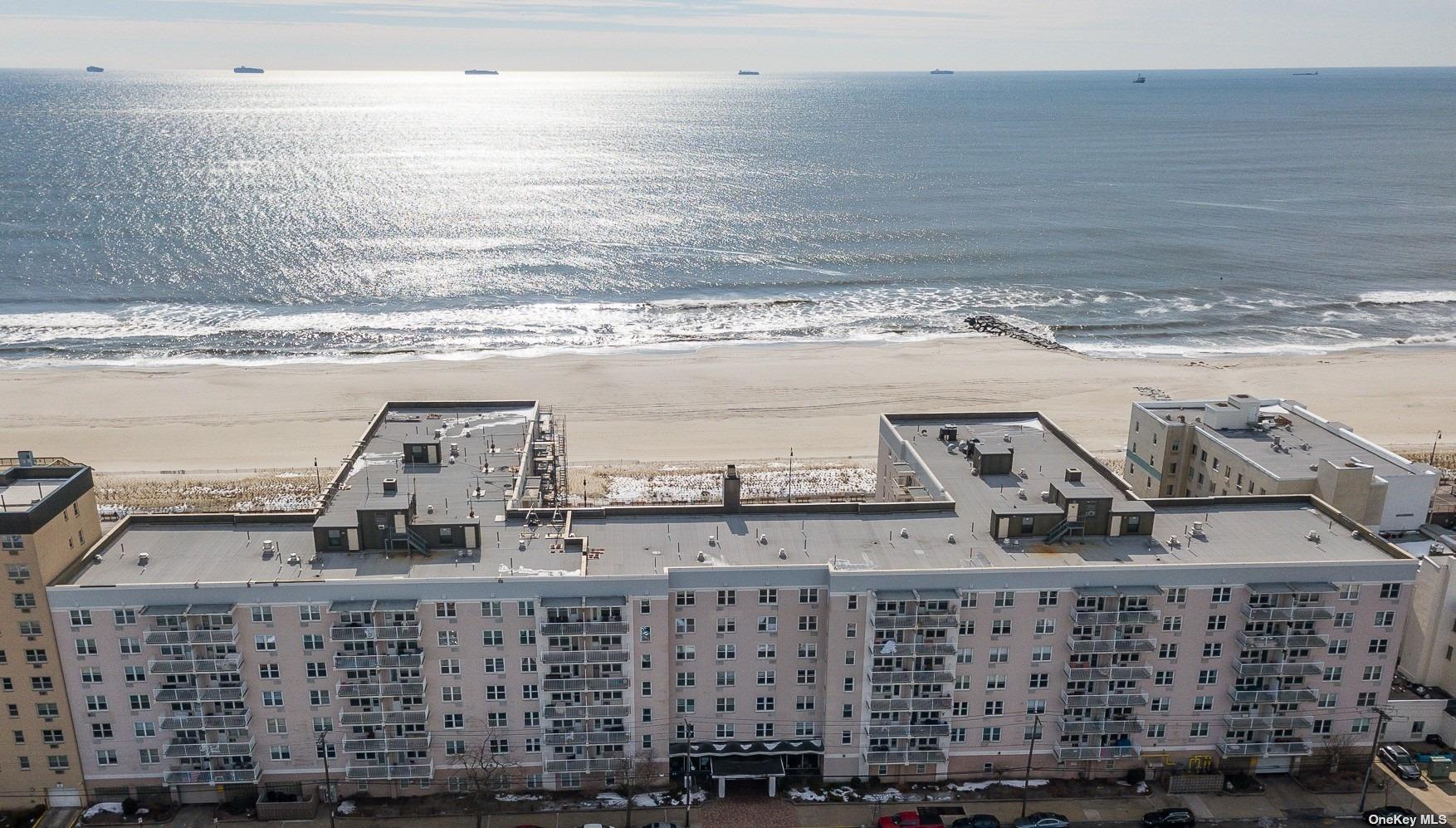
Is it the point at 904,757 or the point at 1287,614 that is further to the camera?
the point at 904,757

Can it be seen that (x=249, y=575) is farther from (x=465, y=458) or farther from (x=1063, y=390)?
(x=1063, y=390)

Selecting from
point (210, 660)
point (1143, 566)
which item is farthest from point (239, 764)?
point (1143, 566)

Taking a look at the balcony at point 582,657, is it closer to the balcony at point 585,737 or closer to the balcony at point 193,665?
the balcony at point 585,737

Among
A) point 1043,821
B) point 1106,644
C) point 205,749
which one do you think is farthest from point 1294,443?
point 205,749

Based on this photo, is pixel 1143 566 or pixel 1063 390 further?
pixel 1063 390

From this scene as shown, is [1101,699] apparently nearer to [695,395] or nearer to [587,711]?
[587,711]

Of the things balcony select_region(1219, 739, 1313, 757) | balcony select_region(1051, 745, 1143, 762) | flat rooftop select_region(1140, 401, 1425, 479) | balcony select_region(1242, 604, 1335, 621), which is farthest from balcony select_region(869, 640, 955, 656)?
flat rooftop select_region(1140, 401, 1425, 479)

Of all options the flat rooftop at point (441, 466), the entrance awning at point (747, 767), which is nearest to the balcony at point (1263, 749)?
the entrance awning at point (747, 767)

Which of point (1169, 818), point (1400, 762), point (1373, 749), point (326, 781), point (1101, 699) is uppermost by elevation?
point (1101, 699)
